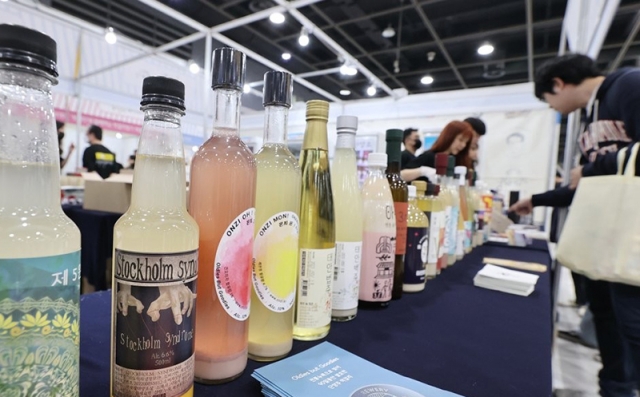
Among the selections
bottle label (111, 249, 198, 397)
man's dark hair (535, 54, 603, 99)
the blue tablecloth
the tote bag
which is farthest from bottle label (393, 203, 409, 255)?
the blue tablecloth

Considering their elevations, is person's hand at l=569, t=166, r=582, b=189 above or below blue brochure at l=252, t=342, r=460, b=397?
above

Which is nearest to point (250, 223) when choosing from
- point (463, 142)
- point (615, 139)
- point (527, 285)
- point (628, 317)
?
point (527, 285)

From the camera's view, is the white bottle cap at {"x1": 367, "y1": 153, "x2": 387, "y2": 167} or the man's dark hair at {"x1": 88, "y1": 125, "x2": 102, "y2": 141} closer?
the white bottle cap at {"x1": 367, "y1": 153, "x2": 387, "y2": 167}

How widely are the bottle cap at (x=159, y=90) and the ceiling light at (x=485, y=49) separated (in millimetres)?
4693

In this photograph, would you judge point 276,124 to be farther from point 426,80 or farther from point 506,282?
point 426,80

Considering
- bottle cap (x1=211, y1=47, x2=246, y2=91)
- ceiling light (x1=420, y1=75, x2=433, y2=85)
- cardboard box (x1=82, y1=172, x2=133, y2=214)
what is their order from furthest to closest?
ceiling light (x1=420, y1=75, x2=433, y2=85)
cardboard box (x1=82, y1=172, x2=133, y2=214)
bottle cap (x1=211, y1=47, x2=246, y2=91)

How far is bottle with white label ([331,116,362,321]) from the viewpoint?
0.53 meters

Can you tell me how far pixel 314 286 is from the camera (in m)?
0.46

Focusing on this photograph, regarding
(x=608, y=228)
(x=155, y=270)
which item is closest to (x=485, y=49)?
(x=608, y=228)

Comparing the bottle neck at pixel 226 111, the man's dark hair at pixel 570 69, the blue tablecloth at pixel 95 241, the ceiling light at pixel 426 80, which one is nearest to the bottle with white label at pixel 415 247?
the bottle neck at pixel 226 111

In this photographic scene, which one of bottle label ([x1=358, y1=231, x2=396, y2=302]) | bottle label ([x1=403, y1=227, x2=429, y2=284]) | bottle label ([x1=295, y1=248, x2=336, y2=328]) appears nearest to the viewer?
bottle label ([x1=295, y1=248, x2=336, y2=328])

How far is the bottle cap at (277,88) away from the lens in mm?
387

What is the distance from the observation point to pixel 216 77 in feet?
1.07

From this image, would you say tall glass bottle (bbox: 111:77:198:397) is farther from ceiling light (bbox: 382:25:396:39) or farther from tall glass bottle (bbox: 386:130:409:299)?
ceiling light (bbox: 382:25:396:39)
